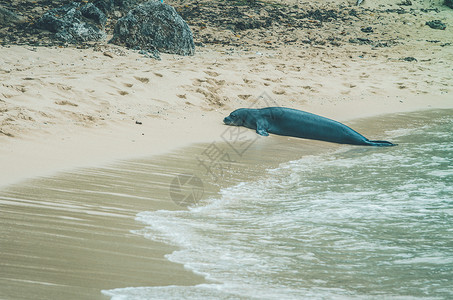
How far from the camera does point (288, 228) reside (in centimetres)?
308

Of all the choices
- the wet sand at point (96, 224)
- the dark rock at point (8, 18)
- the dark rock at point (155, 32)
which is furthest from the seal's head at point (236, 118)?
the dark rock at point (8, 18)

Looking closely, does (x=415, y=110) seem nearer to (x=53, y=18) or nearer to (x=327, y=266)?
(x=327, y=266)

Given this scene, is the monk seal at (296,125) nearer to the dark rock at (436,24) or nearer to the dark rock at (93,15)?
the dark rock at (93,15)

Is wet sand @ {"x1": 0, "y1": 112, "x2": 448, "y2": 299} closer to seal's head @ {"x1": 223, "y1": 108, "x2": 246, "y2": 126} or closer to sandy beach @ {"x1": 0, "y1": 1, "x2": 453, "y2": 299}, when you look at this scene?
sandy beach @ {"x1": 0, "y1": 1, "x2": 453, "y2": 299}

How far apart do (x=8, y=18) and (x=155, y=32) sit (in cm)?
361

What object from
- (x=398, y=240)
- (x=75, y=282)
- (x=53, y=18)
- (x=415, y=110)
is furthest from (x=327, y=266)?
(x=53, y=18)

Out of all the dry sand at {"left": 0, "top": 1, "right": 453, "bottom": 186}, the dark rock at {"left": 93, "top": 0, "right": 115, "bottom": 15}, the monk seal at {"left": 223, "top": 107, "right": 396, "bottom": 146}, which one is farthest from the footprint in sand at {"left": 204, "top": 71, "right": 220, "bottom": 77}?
the dark rock at {"left": 93, "top": 0, "right": 115, "bottom": 15}

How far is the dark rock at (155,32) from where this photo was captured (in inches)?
387

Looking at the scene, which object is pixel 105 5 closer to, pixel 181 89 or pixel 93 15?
pixel 93 15

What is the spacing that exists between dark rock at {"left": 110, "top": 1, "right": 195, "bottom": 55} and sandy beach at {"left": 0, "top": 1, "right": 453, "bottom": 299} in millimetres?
402

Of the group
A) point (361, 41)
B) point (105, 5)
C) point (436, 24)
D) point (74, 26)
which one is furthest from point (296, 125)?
point (436, 24)

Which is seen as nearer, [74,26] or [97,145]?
[97,145]

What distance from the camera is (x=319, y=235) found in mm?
2949

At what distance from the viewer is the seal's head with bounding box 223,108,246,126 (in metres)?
6.46
